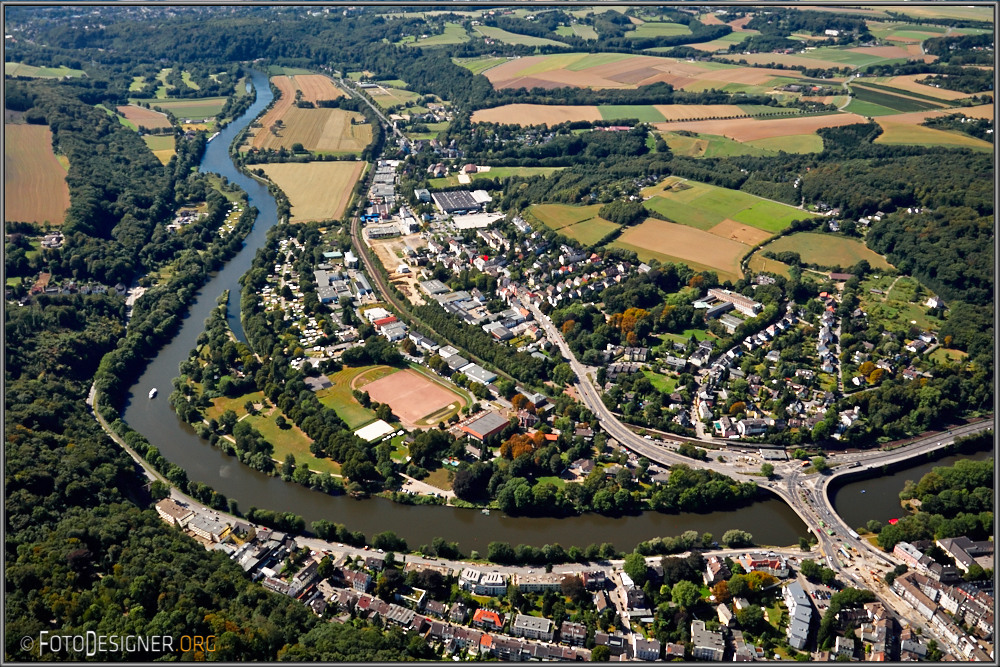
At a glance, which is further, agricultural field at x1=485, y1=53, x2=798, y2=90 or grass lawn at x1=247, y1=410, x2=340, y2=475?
agricultural field at x1=485, y1=53, x2=798, y2=90

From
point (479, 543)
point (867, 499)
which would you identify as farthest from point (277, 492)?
point (867, 499)

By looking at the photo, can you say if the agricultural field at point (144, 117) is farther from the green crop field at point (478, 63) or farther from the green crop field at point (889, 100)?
the green crop field at point (889, 100)

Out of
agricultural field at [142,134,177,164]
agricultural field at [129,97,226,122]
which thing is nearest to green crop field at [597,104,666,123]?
agricultural field at [142,134,177,164]

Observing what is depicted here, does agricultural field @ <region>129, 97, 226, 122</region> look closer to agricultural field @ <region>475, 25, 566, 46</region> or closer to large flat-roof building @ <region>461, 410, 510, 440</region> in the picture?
agricultural field @ <region>475, 25, 566, 46</region>

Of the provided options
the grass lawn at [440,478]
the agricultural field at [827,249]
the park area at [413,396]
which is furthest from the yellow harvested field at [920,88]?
the grass lawn at [440,478]

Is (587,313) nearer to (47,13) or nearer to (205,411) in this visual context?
(205,411)
